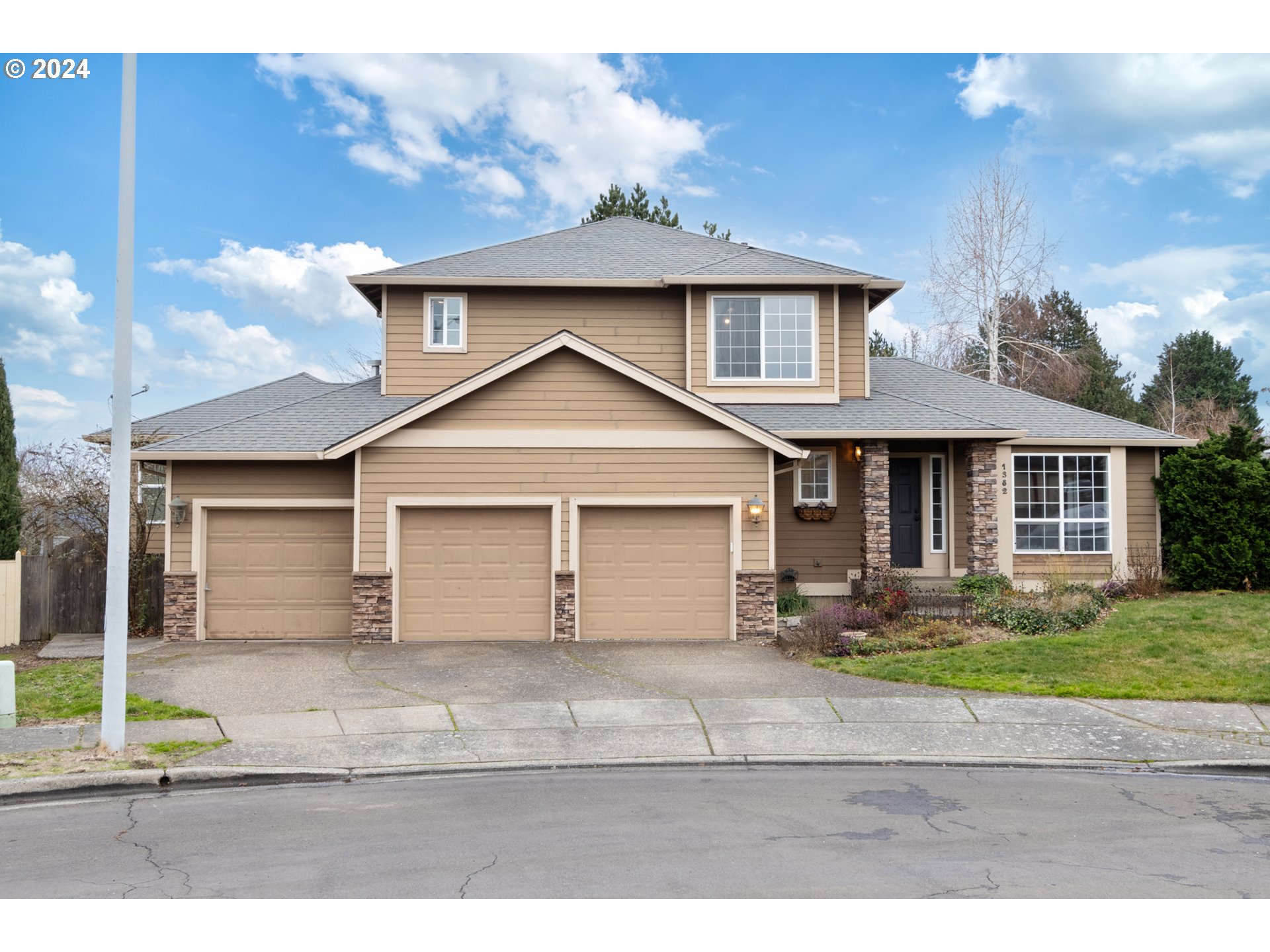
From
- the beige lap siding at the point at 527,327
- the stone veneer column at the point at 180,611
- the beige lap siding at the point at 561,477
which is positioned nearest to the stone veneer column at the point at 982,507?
the beige lap siding at the point at 561,477

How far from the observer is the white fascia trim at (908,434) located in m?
15.9

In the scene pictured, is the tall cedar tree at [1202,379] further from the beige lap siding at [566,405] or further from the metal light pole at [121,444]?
the metal light pole at [121,444]

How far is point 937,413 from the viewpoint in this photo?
56.1ft

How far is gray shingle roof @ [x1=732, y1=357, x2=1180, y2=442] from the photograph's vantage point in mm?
16375

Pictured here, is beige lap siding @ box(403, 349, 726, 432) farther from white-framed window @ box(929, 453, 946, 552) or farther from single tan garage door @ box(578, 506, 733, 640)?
white-framed window @ box(929, 453, 946, 552)

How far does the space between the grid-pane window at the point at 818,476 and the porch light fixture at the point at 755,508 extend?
340 cm

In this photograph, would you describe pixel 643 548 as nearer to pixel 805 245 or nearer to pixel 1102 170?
pixel 805 245

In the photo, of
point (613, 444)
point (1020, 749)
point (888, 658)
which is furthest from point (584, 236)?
point (1020, 749)

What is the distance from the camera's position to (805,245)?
1238 inches

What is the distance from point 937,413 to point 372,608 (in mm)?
10639

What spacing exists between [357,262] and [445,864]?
92.1 feet

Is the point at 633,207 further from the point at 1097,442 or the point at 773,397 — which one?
the point at 1097,442

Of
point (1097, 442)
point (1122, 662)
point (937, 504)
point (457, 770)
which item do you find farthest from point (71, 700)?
point (1097, 442)

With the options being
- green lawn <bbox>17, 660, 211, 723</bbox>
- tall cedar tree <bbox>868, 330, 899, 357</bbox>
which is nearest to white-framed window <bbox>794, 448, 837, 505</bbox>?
green lawn <bbox>17, 660, 211, 723</bbox>
